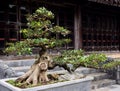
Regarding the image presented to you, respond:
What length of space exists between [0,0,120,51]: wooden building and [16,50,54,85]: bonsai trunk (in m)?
3.31

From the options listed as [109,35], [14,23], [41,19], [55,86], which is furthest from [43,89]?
[109,35]

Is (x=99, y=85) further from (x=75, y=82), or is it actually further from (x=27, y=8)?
(x=27, y=8)

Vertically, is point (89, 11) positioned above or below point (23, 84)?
above

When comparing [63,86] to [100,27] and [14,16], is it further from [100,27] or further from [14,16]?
[100,27]

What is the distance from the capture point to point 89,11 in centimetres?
965

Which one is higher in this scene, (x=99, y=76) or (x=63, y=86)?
(x=63, y=86)

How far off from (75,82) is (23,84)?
98 cm

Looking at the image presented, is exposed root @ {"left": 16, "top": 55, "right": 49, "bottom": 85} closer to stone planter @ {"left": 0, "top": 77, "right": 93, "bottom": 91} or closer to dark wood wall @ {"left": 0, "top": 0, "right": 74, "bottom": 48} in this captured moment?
stone planter @ {"left": 0, "top": 77, "right": 93, "bottom": 91}

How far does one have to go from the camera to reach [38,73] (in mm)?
3939

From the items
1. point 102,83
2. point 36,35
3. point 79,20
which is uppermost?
point 79,20

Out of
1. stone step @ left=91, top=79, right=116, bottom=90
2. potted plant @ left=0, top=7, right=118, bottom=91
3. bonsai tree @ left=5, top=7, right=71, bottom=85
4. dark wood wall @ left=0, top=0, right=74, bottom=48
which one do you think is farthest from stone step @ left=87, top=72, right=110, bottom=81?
dark wood wall @ left=0, top=0, right=74, bottom=48

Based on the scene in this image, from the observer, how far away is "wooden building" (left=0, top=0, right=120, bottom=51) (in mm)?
7168

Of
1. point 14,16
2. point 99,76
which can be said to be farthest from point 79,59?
point 14,16

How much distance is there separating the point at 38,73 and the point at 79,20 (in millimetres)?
5180
